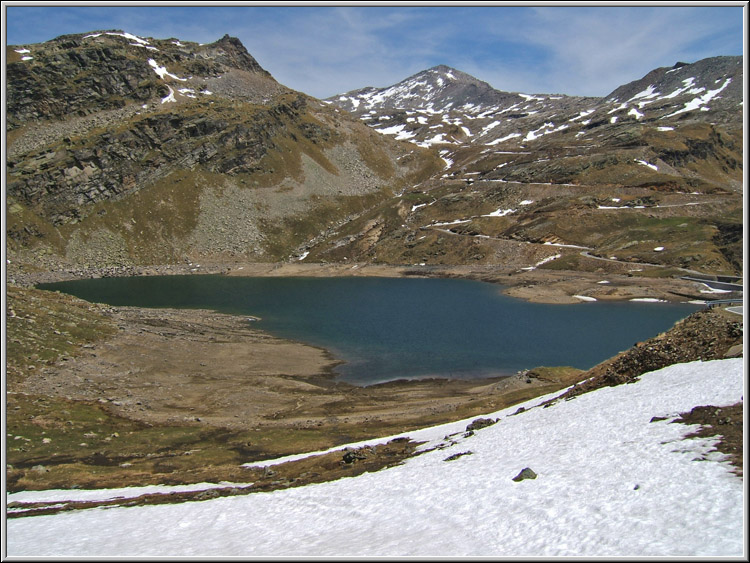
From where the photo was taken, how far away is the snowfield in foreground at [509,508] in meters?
13.3

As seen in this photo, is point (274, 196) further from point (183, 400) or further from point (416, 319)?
point (183, 400)

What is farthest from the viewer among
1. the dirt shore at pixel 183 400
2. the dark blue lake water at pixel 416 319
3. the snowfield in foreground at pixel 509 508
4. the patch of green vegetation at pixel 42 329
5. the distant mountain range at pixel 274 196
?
the distant mountain range at pixel 274 196

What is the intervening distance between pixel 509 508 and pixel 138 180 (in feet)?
598

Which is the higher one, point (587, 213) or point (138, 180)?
point (138, 180)

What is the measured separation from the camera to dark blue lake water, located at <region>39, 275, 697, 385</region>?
6181 centimetres

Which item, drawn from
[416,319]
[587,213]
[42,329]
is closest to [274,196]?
[587,213]

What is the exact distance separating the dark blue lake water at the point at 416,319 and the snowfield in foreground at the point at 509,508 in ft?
106

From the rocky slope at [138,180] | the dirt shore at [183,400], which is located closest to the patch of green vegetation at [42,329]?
the dirt shore at [183,400]

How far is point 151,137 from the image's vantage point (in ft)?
591

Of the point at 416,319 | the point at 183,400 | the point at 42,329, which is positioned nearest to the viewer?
the point at 183,400

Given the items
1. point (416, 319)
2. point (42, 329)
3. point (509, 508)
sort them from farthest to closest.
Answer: point (416, 319), point (42, 329), point (509, 508)

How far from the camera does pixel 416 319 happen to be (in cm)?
8519

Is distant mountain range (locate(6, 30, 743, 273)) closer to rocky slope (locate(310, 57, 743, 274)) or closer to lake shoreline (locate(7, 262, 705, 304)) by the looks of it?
rocky slope (locate(310, 57, 743, 274))

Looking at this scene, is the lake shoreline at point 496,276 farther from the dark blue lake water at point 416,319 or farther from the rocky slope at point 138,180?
the rocky slope at point 138,180
